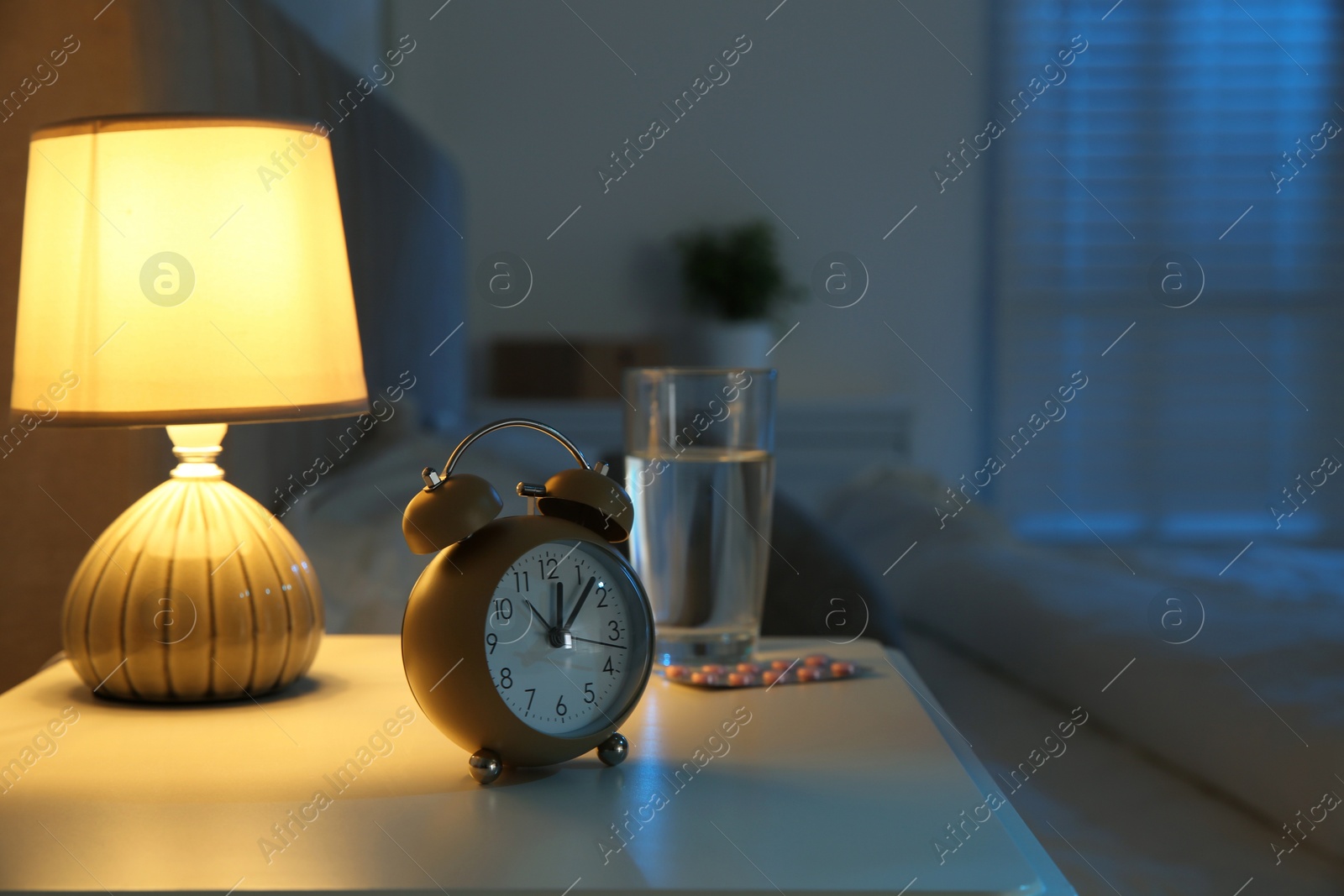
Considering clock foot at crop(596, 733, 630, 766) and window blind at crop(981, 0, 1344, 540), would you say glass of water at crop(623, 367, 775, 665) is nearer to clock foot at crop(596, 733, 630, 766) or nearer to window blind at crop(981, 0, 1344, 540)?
clock foot at crop(596, 733, 630, 766)

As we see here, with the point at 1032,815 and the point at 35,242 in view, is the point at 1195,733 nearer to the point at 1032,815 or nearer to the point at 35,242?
the point at 1032,815

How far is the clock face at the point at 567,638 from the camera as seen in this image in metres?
0.61

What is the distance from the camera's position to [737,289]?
9.93 ft

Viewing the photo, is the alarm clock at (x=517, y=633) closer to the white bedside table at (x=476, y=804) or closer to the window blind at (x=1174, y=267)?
the white bedside table at (x=476, y=804)

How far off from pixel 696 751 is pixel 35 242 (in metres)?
0.56

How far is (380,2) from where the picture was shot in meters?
2.71

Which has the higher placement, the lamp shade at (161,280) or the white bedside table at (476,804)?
the lamp shade at (161,280)

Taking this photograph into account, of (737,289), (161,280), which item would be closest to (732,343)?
(737,289)

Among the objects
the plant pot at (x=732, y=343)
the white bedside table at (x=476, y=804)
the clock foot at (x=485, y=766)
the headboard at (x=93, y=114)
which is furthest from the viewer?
the plant pot at (x=732, y=343)

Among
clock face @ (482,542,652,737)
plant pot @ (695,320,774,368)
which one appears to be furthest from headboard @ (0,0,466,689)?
plant pot @ (695,320,774,368)

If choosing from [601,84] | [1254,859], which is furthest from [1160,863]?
[601,84]

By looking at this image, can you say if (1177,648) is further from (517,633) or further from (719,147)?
(719,147)

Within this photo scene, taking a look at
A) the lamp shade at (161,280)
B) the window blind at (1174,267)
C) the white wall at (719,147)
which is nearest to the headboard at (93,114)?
the lamp shade at (161,280)

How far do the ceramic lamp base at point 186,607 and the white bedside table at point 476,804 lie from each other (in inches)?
0.9
